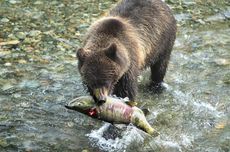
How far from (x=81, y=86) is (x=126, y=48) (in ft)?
6.07

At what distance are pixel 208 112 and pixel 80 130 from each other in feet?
6.90

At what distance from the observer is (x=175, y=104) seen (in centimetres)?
805

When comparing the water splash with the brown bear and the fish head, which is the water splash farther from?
the fish head

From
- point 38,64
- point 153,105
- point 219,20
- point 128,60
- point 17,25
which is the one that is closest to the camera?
point 128,60

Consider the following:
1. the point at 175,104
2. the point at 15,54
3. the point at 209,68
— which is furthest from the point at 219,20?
the point at 15,54

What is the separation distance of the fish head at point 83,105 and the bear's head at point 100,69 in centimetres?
9

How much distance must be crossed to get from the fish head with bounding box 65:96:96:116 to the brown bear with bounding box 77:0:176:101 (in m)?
0.09

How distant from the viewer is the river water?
6770 mm

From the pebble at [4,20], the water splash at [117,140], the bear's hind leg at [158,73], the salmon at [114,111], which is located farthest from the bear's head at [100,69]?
the pebble at [4,20]

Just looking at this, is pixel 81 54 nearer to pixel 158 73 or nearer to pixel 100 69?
pixel 100 69

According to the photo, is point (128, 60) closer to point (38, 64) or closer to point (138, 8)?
point (138, 8)

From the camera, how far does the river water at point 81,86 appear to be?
22.2 feet

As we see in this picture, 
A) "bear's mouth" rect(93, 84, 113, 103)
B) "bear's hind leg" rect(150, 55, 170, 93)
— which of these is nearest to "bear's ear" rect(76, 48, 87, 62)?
"bear's mouth" rect(93, 84, 113, 103)

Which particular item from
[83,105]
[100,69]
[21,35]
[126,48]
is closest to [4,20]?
[21,35]
